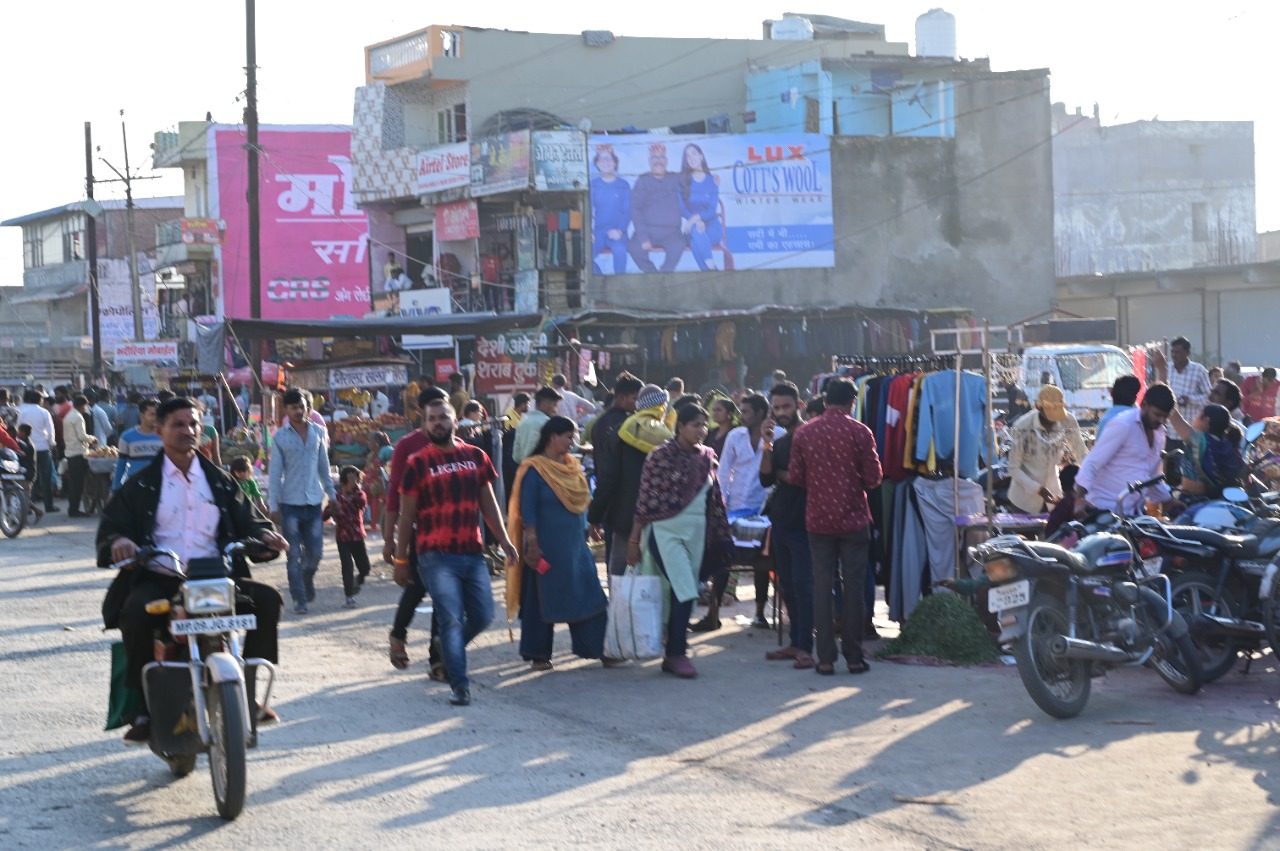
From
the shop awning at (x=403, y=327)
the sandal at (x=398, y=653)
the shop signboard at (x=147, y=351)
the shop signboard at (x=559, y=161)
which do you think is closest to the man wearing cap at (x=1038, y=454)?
the sandal at (x=398, y=653)

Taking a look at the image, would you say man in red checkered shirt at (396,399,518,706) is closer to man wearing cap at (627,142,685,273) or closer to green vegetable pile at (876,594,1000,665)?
green vegetable pile at (876,594,1000,665)

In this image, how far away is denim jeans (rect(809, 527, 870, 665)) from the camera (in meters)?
9.63

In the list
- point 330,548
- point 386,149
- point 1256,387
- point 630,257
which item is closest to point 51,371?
point 386,149

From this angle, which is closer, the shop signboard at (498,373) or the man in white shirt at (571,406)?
the man in white shirt at (571,406)

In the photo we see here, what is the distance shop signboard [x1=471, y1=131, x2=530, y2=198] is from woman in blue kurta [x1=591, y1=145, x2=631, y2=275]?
5.88 feet

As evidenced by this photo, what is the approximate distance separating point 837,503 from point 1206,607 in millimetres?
2226

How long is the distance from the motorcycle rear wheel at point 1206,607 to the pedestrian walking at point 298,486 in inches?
283

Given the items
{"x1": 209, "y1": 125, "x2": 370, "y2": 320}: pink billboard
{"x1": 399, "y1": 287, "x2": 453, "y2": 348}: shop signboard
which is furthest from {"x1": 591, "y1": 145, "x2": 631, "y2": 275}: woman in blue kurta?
{"x1": 209, "y1": 125, "x2": 370, "y2": 320}: pink billboard

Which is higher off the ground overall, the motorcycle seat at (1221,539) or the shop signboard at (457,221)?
the shop signboard at (457,221)

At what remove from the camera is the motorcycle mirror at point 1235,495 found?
932cm

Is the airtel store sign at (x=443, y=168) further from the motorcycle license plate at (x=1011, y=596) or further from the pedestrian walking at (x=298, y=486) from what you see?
the motorcycle license plate at (x=1011, y=596)

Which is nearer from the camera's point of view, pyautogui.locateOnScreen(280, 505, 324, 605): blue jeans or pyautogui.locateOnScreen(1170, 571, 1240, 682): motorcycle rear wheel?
pyautogui.locateOnScreen(1170, 571, 1240, 682): motorcycle rear wheel

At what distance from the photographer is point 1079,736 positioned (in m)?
7.76

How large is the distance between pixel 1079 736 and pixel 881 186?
34.9 metres
